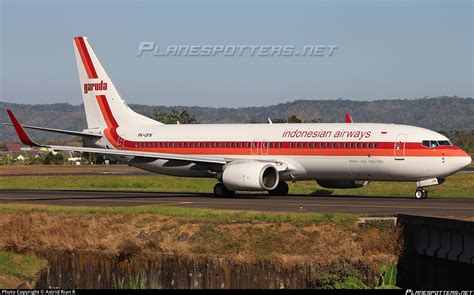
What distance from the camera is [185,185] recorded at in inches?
2431

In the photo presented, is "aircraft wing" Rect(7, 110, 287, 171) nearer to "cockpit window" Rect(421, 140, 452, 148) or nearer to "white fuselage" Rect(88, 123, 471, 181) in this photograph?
"white fuselage" Rect(88, 123, 471, 181)

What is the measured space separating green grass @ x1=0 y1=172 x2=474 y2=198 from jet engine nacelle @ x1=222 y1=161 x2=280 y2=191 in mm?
6308

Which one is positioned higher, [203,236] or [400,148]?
[400,148]

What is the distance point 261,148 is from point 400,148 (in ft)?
27.1

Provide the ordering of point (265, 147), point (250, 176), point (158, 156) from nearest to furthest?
point (250, 176)
point (265, 147)
point (158, 156)

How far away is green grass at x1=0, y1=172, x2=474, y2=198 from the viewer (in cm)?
5297

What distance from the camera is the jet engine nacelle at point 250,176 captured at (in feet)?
149

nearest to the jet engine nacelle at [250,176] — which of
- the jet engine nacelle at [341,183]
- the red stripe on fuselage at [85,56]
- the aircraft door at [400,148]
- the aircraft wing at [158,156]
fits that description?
the aircraft wing at [158,156]

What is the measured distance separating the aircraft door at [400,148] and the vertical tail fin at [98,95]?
57.5 ft

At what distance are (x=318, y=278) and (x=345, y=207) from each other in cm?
1037

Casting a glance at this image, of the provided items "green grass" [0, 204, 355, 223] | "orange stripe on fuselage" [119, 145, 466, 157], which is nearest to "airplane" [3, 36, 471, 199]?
"orange stripe on fuselage" [119, 145, 466, 157]

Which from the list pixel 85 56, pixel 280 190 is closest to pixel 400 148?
pixel 280 190

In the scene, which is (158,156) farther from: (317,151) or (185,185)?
(185,185)

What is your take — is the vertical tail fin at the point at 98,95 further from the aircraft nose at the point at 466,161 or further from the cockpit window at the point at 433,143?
the aircraft nose at the point at 466,161
